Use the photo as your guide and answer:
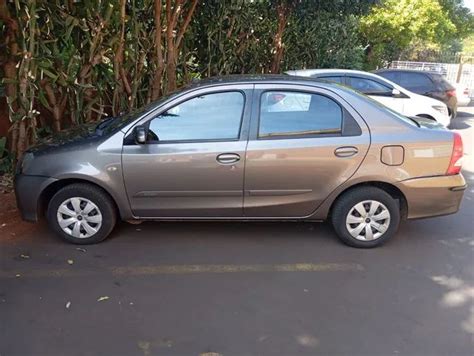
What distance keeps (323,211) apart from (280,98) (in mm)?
1115

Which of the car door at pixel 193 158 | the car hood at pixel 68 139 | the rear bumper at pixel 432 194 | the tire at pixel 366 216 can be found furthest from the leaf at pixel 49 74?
the rear bumper at pixel 432 194

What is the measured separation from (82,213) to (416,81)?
10.3m

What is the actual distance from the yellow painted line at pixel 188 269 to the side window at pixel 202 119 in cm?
114

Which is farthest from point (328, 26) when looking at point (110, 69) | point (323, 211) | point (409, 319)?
point (409, 319)

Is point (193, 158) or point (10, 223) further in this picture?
point (10, 223)

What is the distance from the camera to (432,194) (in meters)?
4.43

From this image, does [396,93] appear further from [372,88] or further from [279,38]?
[279,38]

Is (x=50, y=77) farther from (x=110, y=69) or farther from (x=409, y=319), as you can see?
(x=409, y=319)

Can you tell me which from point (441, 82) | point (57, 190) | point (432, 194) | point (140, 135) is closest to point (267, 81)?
point (140, 135)

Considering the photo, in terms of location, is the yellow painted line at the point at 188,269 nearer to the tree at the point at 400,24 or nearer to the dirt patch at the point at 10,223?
the dirt patch at the point at 10,223

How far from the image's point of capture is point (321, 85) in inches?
176

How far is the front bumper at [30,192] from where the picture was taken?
4379 mm

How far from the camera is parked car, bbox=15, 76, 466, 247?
431cm

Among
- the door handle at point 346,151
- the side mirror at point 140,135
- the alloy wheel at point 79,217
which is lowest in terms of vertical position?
the alloy wheel at point 79,217
